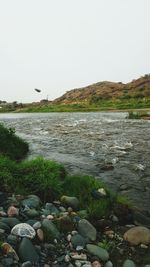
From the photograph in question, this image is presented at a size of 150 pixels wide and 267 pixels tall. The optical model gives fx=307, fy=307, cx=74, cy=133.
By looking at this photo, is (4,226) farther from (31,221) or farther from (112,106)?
(112,106)

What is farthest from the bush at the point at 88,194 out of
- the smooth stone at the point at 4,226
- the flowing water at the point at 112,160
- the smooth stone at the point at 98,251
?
the smooth stone at the point at 4,226

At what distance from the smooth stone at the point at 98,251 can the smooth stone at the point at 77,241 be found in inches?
4.8

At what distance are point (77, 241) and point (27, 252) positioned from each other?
1.16 metres

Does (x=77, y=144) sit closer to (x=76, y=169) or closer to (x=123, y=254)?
(x=76, y=169)

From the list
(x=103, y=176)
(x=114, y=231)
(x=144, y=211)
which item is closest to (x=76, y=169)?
(x=103, y=176)

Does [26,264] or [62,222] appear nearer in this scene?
[26,264]

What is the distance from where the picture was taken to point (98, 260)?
5.56 meters

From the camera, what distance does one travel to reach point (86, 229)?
648cm


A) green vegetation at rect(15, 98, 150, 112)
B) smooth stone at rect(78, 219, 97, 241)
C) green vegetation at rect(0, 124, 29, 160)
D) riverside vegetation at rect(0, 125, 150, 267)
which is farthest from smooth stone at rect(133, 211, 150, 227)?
green vegetation at rect(15, 98, 150, 112)

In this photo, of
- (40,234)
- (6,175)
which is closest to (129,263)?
(40,234)

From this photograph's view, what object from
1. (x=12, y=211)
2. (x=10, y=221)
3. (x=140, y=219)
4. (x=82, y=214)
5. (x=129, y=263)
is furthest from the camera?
(x=140, y=219)

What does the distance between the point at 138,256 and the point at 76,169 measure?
683cm

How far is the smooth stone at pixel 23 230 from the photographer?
5.53 m

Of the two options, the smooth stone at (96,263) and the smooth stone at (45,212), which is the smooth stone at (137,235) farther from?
the smooth stone at (45,212)
